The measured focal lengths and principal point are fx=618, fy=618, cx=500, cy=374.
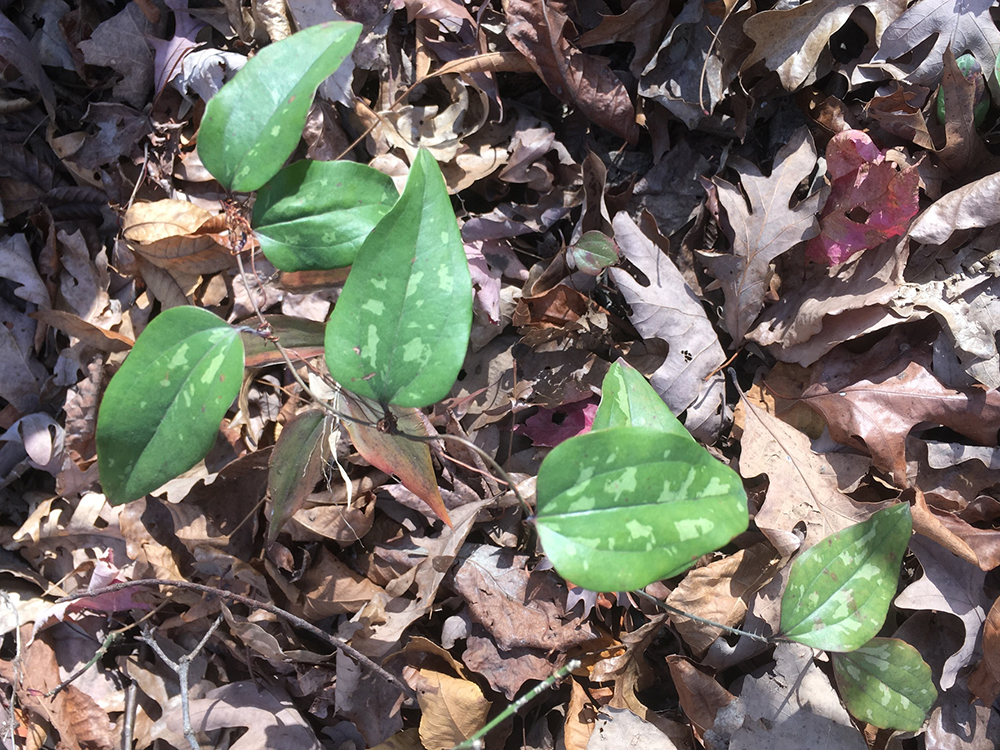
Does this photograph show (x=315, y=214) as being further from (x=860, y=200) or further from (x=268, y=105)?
(x=860, y=200)

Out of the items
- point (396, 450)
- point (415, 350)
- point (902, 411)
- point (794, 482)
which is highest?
point (415, 350)

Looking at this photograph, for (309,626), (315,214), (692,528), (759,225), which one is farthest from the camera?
(759,225)

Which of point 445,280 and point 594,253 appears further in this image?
point 594,253

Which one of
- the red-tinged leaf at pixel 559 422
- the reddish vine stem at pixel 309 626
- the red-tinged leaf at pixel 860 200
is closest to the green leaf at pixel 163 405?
the reddish vine stem at pixel 309 626

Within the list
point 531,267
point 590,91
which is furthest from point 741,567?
point 590,91

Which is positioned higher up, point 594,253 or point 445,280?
point 445,280

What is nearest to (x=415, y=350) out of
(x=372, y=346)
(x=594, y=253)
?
(x=372, y=346)

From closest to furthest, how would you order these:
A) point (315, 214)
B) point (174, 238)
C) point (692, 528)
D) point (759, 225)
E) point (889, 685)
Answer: point (692, 528)
point (315, 214)
point (889, 685)
point (759, 225)
point (174, 238)

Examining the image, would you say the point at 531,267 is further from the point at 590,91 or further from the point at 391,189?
the point at 391,189

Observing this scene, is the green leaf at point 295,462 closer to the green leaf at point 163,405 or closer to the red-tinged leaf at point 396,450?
the red-tinged leaf at point 396,450
